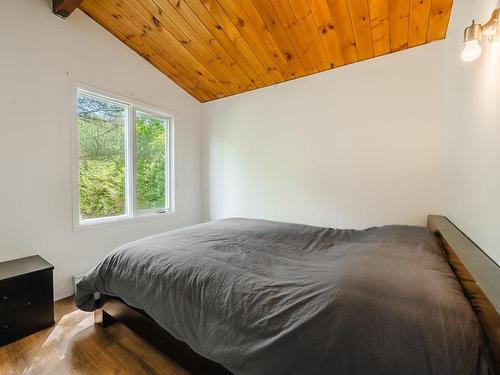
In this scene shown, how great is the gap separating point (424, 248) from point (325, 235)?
27.4 inches

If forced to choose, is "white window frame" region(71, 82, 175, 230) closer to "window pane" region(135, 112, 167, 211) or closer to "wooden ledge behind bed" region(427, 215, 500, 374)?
"window pane" region(135, 112, 167, 211)

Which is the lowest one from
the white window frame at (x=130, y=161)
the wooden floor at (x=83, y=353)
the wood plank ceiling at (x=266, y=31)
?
the wooden floor at (x=83, y=353)

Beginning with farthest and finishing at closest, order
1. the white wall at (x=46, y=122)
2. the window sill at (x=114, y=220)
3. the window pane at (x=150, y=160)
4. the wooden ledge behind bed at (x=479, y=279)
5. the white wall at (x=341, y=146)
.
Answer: the window pane at (x=150, y=160) → the window sill at (x=114, y=220) → the white wall at (x=341, y=146) → the white wall at (x=46, y=122) → the wooden ledge behind bed at (x=479, y=279)

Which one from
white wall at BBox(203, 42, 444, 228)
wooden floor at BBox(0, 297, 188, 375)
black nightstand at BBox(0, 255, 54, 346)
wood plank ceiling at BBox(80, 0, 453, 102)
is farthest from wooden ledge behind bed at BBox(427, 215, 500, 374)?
black nightstand at BBox(0, 255, 54, 346)

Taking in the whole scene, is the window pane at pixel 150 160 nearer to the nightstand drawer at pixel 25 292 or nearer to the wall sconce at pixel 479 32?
the nightstand drawer at pixel 25 292

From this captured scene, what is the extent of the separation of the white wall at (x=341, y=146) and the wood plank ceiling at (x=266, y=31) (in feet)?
0.68

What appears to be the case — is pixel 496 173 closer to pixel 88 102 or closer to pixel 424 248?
pixel 424 248

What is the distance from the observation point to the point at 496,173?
112 centimetres

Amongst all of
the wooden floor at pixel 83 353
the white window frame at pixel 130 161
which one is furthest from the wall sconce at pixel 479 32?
the white window frame at pixel 130 161

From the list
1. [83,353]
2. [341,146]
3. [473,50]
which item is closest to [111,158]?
[83,353]

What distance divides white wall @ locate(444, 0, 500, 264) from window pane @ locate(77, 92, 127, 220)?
3151 mm

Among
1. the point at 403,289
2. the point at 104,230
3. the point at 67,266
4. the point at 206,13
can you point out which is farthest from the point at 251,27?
the point at 67,266

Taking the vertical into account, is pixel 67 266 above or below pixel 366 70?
below

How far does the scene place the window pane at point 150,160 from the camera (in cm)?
305
